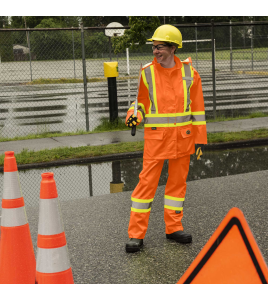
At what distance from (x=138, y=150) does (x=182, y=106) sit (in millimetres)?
4377

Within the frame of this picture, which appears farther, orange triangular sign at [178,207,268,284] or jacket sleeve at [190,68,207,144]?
jacket sleeve at [190,68,207,144]

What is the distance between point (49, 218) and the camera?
3.00m

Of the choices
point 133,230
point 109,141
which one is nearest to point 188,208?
point 133,230

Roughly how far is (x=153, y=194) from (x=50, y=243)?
1.54 m

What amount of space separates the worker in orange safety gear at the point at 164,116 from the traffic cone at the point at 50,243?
1360 mm

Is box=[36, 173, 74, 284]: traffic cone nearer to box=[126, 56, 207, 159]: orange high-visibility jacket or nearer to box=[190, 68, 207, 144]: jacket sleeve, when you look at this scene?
box=[126, 56, 207, 159]: orange high-visibility jacket

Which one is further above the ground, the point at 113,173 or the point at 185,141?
the point at 185,141

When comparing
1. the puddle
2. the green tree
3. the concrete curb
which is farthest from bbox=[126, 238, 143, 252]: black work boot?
the green tree

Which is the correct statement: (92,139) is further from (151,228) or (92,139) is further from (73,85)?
(73,85)

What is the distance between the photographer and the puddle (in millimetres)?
6668

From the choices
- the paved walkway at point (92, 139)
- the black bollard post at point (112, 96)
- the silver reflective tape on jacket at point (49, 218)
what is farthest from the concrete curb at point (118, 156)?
the silver reflective tape on jacket at point (49, 218)

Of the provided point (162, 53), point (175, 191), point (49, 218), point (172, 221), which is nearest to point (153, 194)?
point (175, 191)

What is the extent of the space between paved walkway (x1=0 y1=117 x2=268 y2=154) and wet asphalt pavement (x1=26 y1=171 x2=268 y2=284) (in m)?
3.19

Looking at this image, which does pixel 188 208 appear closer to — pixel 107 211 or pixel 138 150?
pixel 107 211
